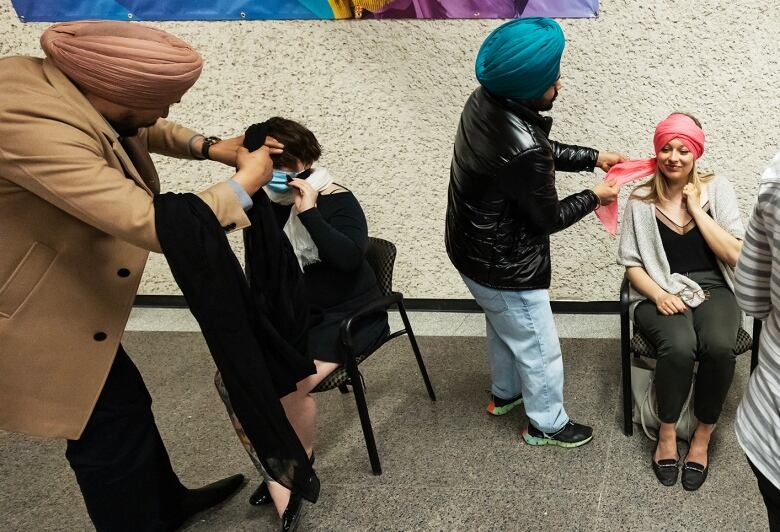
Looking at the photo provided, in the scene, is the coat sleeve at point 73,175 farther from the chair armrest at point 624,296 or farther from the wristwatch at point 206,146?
the chair armrest at point 624,296

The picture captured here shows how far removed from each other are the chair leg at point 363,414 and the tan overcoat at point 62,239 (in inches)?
28.3

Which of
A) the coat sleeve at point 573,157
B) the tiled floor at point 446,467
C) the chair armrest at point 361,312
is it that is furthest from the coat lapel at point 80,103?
the coat sleeve at point 573,157

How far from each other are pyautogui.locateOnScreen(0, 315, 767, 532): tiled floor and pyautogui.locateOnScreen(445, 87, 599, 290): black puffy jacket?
66 cm

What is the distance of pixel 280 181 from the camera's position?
5.74 feet

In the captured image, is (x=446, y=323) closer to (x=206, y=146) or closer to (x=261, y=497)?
(x=261, y=497)

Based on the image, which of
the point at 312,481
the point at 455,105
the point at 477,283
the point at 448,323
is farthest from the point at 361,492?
the point at 455,105

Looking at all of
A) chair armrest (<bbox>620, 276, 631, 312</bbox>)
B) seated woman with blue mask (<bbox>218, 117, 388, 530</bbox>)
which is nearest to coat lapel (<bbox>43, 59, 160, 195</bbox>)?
seated woman with blue mask (<bbox>218, 117, 388, 530</bbox>)

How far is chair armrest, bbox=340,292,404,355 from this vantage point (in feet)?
5.84

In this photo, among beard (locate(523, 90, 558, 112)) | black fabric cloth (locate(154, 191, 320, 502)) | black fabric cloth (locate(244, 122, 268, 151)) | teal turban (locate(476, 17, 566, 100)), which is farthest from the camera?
beard (locate(523, 90, 558, 112))

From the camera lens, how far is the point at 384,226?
2973 mm

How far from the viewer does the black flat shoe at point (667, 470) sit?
182 centimetres

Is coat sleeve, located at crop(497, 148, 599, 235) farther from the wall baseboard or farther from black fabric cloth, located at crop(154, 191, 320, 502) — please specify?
the wall baseboard

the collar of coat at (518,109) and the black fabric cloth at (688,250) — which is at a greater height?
the collar of coat at (518,109)

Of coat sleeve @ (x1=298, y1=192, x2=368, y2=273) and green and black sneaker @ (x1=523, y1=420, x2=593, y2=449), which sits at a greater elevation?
coat sleeve @ (x1=298, y1=192, x2=368, y2=273)
